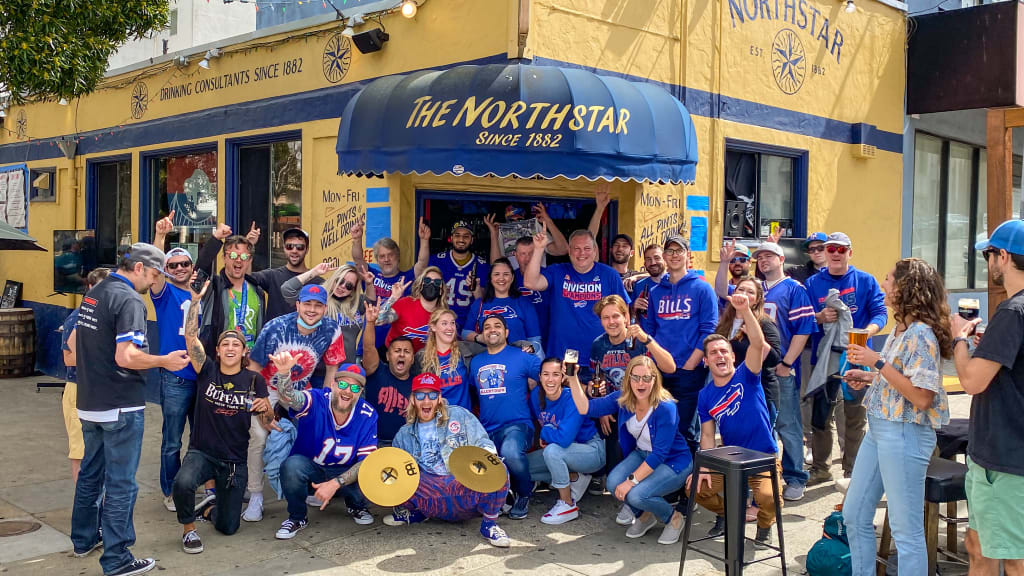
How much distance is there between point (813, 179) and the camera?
32.5 feet

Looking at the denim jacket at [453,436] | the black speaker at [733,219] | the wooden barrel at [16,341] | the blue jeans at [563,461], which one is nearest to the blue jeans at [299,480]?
the denim jacket at [453,436]

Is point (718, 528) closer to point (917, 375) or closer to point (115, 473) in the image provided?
point (917, 375)

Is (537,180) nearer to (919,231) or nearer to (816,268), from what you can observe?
(816,268)

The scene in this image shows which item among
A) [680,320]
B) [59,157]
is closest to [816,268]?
[680,320]

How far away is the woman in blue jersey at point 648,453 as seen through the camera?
19.0 ft

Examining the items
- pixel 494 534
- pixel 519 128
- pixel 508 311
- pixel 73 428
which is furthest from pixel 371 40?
pixel 494 534

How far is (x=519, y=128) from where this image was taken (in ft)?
20.8

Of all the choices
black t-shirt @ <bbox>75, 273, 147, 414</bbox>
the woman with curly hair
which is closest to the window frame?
the woman with curly hair

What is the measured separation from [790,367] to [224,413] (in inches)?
168

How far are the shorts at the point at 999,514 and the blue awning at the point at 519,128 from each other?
337 cm

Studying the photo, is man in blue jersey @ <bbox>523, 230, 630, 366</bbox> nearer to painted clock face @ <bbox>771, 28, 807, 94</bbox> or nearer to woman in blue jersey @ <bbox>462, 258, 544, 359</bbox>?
woman in blue jersey @ <bbox>462, 258, 544, 359</bbox>

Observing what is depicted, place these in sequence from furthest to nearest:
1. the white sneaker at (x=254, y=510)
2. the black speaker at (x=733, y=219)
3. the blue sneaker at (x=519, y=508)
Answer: the black speaker at (x=733, y=219) < the blue sneaker at (x=519, y=508) < the white sneaker at (x=254, y=510)

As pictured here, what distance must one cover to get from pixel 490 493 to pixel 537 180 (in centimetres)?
339

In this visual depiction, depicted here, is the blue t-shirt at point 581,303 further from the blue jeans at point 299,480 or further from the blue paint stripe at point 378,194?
the blue jeans at point 299,480
